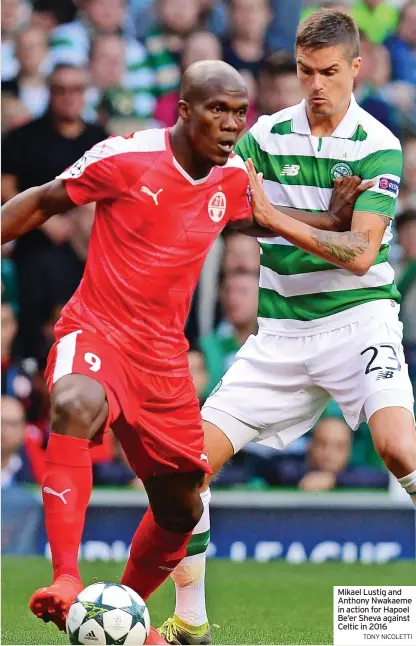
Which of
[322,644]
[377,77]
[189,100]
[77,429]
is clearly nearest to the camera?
[77,429]

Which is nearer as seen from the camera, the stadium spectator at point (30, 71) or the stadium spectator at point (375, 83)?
the stadium spectator at point (30, 71)

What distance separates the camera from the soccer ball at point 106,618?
194 inches

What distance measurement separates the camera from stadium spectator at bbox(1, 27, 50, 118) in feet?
33.3

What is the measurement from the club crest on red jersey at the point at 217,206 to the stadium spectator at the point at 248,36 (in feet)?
15.8

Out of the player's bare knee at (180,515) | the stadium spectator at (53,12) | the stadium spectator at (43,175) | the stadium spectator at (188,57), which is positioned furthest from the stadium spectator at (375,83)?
the player's bare knee at (180,515)

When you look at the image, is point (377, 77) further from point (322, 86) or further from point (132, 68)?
point (322, 86)

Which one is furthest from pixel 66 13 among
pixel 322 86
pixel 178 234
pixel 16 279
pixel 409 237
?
pixel 178 234

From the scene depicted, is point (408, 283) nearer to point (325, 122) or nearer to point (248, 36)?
point (248, 36)

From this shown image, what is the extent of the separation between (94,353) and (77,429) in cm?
38

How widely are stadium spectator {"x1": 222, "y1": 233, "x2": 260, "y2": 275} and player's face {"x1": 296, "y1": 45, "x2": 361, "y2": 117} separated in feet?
12.0

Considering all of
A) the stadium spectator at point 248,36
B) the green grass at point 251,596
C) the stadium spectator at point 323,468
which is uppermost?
the stadium spectator at point 248,36

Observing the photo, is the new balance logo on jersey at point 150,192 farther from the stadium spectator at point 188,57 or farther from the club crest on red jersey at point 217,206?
the stadium spectator at point 188,57

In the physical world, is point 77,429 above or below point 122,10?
below

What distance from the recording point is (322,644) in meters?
6.05
